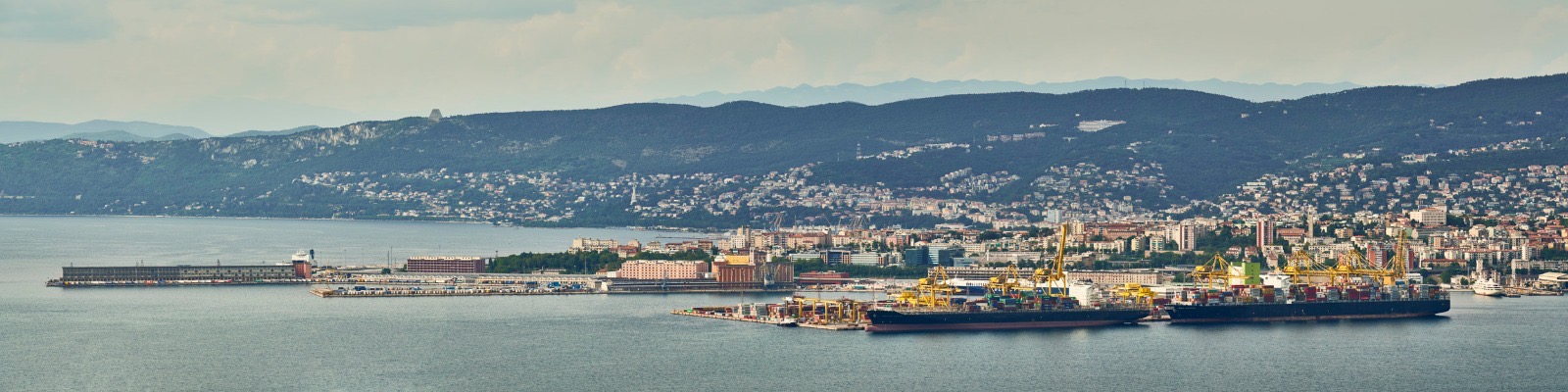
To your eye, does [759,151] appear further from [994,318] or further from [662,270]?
[994,318]

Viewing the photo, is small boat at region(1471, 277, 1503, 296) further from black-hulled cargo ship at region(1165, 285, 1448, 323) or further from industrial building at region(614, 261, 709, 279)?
industrial building at region(614, 261, 709, 279)

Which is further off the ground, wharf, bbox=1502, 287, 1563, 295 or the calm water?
wharf, bbox=1502, 287, 1563, 295

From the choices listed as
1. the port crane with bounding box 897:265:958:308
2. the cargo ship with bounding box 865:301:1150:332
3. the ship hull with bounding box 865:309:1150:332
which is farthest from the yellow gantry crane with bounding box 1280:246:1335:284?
the port crane with bounding box 897:265:958:308

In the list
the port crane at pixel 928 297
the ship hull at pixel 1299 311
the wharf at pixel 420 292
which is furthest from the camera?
the wharf at pixel 420 292

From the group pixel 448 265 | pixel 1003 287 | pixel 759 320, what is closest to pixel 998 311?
pixel 1003 287

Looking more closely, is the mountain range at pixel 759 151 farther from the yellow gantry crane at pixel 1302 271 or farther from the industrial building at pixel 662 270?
the industrial building at pixel 662 270

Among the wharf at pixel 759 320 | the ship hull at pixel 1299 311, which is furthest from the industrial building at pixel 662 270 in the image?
the ship hull at pixel 1299 311

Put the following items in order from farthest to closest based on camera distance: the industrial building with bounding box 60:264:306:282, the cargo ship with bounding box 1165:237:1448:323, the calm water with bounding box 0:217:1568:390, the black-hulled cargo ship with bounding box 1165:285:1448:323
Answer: the industrial building with bounding box 60:264:306:282 → the cargo ship with bounding box 1165:237:1448:323 → the black-hulled cargo ship with bounding box 1165:285:1448:323 → the calm water with bounding box 0:217:1568:390
